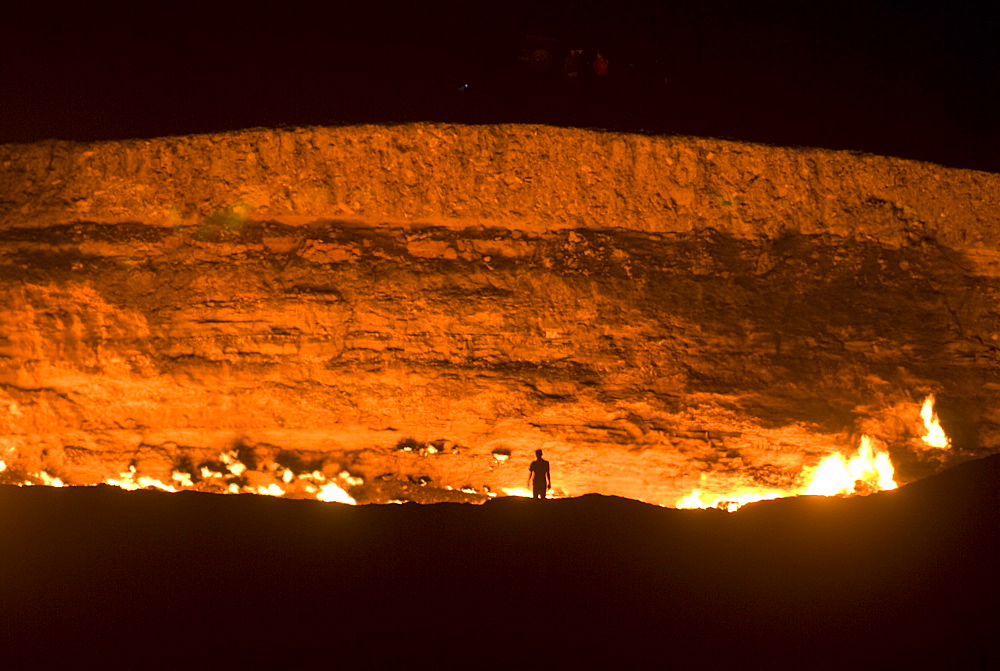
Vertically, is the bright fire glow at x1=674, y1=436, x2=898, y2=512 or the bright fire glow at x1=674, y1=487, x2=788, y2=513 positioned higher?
the bright fire glow at x1=674, y1=436, x2=898, y2=512

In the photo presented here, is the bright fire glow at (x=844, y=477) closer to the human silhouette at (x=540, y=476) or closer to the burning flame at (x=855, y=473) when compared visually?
the burning flame at (x=855, y=473)

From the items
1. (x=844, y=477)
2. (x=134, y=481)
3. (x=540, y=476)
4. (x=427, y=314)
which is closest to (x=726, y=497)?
(x=844, y=477)

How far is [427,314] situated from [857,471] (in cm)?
310

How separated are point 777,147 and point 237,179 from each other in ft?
11.8

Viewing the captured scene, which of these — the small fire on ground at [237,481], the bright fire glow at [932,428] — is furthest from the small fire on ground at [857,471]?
the small fire on ground at [237,481]

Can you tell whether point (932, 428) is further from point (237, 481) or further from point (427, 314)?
point (237, 481)

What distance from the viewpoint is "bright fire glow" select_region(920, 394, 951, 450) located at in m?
5.27

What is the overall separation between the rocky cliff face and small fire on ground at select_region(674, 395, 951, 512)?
9 centimetres

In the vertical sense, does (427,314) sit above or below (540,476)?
above

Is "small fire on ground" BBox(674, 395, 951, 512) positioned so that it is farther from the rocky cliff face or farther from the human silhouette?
the human silhouette

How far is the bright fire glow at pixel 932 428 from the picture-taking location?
17.3 feet

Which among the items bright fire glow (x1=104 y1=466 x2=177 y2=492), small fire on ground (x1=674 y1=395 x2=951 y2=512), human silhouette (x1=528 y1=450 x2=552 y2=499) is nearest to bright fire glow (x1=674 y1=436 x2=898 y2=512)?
small fire on ground (x1=674 y1=395 x2=951 y2=512)

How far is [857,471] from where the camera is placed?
207 inches

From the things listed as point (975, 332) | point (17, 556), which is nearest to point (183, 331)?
point (17, 556)
